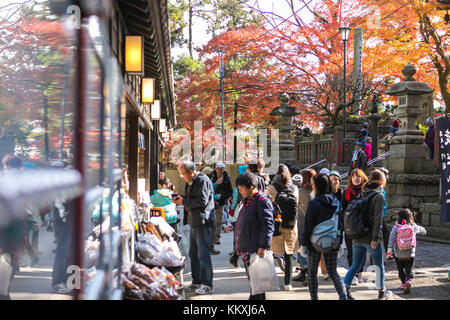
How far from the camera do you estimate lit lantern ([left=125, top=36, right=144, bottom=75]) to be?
6.09 metres

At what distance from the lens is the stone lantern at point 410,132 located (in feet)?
41.0

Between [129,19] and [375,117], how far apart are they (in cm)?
1413

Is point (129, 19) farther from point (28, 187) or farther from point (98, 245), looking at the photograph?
point (28, 187)

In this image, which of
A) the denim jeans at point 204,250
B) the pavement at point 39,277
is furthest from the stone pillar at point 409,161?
the pavement at point 39,277

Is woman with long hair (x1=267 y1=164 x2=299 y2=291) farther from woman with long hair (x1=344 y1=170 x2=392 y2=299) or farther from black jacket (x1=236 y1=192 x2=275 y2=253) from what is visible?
black jacket (x1=236 y1=192 x2=275 y2=253)

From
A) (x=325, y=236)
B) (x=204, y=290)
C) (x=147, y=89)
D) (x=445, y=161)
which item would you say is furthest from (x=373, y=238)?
(x=147, y=89)

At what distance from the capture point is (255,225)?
5062 mm

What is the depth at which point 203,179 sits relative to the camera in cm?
616

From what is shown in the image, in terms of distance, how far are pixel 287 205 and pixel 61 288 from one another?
550cm

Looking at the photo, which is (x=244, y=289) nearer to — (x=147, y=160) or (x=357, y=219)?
(x=357, y=219)

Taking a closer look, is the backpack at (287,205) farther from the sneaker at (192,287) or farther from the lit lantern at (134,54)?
the lit lantern at (134,54)

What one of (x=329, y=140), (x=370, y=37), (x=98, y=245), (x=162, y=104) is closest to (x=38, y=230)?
(x=98, y=245)

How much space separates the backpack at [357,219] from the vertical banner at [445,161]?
2.81m

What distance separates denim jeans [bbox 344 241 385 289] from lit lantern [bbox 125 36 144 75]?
13.1 feet
